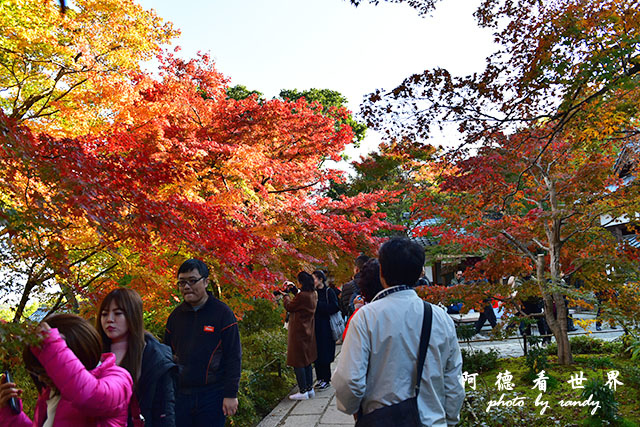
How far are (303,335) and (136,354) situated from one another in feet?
13.3

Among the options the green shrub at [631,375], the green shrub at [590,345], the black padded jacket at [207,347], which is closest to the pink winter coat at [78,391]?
the black padded jacket at [207,347]

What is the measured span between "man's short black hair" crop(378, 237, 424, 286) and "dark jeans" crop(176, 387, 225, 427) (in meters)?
1.83

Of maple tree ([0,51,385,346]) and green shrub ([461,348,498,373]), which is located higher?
maple tree ([0,51,385,346])

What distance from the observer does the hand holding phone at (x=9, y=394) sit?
1.98 meters

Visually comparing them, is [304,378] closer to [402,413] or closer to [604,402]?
[604,402]

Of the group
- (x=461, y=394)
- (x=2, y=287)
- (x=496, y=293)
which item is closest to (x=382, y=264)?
(x=461, y=394)

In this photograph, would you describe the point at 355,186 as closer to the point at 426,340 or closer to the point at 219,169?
the point at 219,169

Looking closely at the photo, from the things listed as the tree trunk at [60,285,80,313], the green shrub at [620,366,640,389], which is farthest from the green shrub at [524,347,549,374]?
the tree trunk at [60,285,80,313]

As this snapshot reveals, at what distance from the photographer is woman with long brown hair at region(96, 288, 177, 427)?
7.98ft

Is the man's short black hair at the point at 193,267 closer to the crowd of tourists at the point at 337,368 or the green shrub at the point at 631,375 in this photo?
the crowd of tourists at the point at 337,368

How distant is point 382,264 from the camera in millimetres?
2365

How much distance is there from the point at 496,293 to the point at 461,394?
4976 mm

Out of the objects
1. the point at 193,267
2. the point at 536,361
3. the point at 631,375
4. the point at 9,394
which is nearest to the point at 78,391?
the point at 9,394

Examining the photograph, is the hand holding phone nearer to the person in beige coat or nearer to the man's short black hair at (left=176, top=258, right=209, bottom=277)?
the man's short black hair at (left=176, top=258, right=209, bottom=277)
